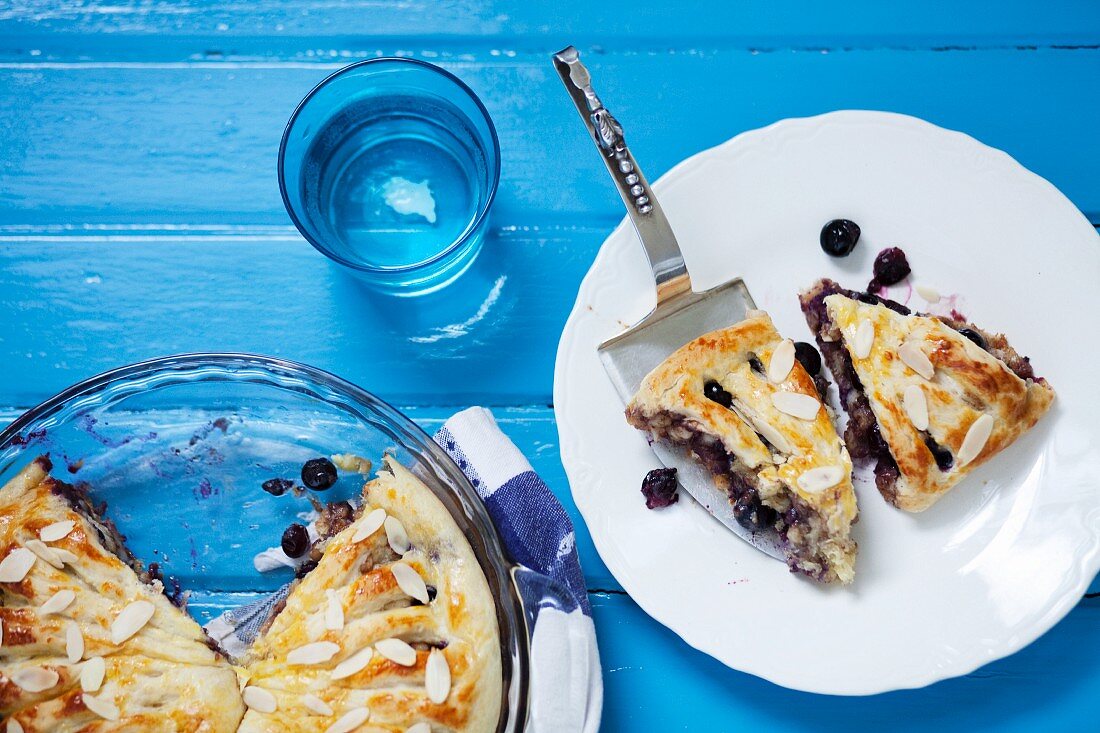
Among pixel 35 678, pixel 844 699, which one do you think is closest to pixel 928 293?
pixel 844 699

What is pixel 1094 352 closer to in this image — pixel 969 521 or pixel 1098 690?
pixel 969 521

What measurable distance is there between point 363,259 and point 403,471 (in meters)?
0.65

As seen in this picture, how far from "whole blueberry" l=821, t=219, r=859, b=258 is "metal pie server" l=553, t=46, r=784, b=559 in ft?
0.80

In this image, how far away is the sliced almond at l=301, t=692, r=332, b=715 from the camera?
1.93 m

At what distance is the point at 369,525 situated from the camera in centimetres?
205

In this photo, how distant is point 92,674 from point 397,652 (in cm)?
66

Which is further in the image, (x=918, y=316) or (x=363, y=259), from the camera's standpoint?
(x=363, y=259)

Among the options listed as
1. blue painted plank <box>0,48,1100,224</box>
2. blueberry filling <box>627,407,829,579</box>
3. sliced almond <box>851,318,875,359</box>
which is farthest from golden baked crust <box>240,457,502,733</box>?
sliced almond <box>851,318,875,359</box>

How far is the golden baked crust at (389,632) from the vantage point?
1929 mm

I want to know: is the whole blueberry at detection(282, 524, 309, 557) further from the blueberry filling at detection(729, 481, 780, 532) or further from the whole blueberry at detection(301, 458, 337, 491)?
the blueberry filling at detection(729, 481, 780, 532)

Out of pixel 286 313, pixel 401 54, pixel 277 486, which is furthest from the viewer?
pixel 401 54

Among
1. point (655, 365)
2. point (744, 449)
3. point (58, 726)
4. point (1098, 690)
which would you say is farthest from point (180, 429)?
point (1098, 690)

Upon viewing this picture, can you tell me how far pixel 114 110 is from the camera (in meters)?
2.55

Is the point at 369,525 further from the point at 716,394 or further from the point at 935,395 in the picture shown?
the point at 935,395
